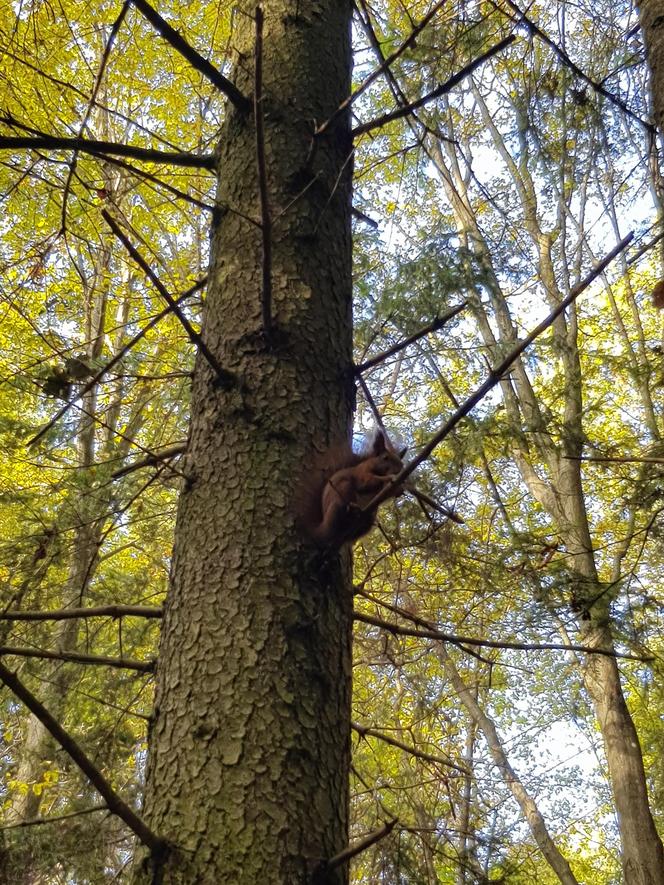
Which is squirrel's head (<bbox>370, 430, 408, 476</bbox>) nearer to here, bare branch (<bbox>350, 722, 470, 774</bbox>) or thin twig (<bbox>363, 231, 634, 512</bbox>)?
bare branch (<bbox>350, 722, 470, 774</bbox>)

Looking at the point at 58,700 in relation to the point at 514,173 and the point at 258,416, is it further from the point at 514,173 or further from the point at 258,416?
the point at 514,173

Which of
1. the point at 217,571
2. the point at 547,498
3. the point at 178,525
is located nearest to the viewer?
the point at 217,571

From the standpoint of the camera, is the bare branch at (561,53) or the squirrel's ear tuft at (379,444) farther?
the squirrel's ear tuft at (379,444)

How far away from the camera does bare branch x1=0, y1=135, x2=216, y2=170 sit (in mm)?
1610

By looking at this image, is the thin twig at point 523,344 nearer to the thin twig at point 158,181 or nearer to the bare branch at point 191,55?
the thin twig at point 158,181

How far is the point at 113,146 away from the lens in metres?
1.80

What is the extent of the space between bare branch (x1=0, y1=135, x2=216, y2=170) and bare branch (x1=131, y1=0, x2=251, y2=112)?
0.19 meters

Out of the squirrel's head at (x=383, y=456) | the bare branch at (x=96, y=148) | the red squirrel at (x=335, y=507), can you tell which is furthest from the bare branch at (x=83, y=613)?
the bare branch at (x=96, y=148)

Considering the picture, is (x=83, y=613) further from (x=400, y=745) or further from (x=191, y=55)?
(x=191, y=55)

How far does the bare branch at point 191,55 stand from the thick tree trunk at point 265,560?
54 millimetres

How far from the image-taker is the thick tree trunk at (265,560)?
1.16 meters

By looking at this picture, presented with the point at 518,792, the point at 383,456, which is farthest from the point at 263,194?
the point at 518,792

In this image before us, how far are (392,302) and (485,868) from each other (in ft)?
8.16

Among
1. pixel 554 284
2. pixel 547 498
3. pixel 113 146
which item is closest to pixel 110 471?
pixel 113 146
